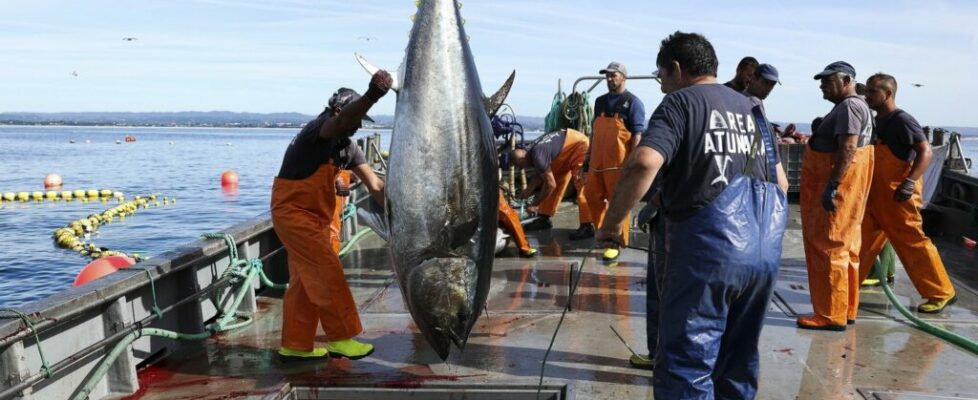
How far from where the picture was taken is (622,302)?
5301 mm

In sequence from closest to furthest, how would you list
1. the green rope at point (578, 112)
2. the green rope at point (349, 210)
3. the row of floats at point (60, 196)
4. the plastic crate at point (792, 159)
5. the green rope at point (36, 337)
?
the green rope at point (36, 337), the green rope at point (349, 210), the plastic crate at point (792, 159), the green rope at point (578, 112), the row of floats at point (60, 196)

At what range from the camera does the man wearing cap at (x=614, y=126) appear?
668 cm

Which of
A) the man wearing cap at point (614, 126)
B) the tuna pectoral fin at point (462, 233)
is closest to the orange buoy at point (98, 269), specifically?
the tuna pectoral fin at point (462, 233)

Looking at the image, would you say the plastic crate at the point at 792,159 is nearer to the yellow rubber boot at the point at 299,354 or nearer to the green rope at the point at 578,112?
the green rope at the point at 578,112

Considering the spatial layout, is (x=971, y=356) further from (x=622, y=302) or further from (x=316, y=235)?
(x=316, y=235)

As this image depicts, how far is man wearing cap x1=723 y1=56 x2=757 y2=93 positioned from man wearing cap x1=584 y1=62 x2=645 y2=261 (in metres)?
1.27

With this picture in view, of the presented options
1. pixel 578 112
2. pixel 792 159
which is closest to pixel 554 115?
pixel 578 112

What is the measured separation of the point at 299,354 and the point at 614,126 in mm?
3825

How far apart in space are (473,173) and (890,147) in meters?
3.66

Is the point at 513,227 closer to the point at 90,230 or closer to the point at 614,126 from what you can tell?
the point at 614,126

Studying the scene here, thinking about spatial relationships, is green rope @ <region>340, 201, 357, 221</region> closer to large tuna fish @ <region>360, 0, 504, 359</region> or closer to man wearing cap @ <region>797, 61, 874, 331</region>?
man wearing cap @ <region>797, 61, 874, 331</region>

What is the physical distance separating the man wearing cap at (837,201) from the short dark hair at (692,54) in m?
1.85

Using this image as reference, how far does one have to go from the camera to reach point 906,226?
5023 mm

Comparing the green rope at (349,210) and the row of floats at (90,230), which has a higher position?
the green rope at (349,210)
